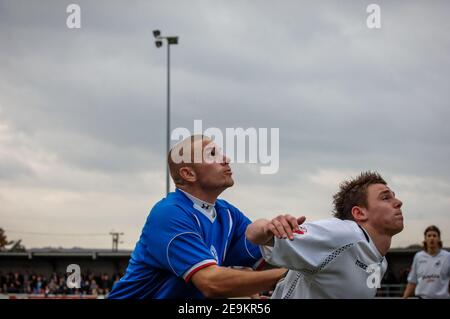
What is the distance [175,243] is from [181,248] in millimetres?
51

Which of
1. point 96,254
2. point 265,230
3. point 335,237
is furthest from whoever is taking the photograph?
point 96,254

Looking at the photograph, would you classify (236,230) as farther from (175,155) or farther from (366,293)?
(366,293)

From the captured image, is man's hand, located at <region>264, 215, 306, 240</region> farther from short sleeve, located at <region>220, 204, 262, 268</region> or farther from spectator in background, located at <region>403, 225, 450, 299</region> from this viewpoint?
spectator in background, located at <region>403, 225, 450, 299</region>

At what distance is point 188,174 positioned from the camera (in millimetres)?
4508

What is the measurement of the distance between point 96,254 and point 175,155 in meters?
27.7

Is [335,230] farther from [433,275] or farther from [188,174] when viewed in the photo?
[433,275]

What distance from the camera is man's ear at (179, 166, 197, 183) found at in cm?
450

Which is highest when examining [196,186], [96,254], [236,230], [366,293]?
[196,186]

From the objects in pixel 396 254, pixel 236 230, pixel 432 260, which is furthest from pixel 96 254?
pixel 236 230

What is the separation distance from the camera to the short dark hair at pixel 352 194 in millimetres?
4421

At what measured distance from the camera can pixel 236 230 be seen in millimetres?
4820

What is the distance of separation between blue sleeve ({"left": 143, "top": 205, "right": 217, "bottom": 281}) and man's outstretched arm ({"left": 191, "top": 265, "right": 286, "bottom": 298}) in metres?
0.09

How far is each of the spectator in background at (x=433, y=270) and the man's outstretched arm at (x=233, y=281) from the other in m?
7.19

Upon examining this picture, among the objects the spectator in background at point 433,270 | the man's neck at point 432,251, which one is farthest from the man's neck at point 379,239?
the man's neck at point 432,251
